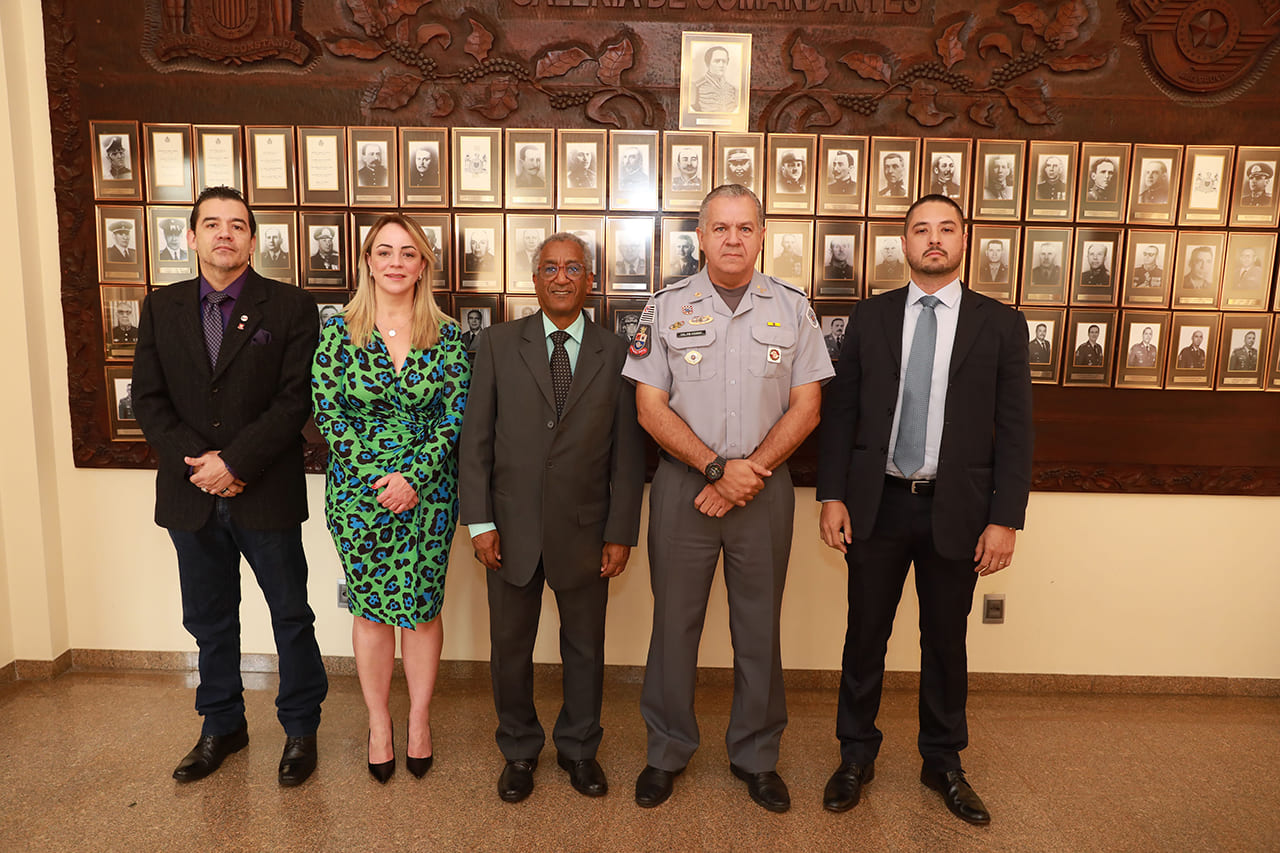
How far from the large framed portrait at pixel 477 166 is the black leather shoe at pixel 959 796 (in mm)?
2765

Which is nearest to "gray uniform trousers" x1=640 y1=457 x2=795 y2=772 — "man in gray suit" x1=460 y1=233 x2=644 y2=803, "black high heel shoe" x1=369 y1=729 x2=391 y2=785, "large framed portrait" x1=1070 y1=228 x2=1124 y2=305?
"man in gray suit" x1=460 y1=233 x2=644 y2=803

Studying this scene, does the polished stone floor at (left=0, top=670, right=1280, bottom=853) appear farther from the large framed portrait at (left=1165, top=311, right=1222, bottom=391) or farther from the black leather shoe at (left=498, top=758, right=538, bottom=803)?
the large framed portrait at (left=1165, top=311, right=1222, bottom=391)

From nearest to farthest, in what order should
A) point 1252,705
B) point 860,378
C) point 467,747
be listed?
point 860,378, point 467,747, point 1252,705

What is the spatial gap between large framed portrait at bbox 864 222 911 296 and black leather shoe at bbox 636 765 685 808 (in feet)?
6.86

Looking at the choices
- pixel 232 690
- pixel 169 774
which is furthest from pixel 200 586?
pixel 169 774

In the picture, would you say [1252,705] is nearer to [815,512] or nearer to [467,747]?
[815,512]

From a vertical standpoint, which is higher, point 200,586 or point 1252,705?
point 200,586

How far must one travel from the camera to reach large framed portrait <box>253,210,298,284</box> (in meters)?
3.23

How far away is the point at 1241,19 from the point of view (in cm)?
309

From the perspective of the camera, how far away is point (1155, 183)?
317cm

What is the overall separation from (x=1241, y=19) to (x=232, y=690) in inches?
186

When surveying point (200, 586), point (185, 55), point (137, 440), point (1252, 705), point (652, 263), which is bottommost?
point (1252, 705)

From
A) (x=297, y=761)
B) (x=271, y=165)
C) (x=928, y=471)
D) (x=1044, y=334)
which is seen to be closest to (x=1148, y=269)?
(x=1044, y=334)

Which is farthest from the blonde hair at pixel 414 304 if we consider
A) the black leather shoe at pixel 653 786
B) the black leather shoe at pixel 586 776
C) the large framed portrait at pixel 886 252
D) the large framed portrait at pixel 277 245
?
the large framed portrait at pixel 886 252
